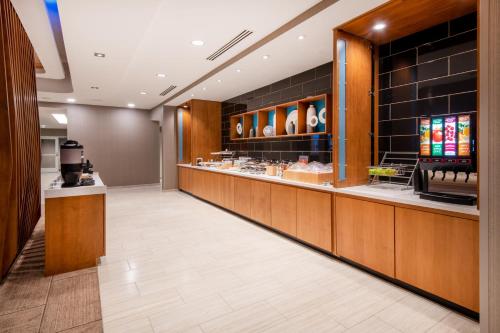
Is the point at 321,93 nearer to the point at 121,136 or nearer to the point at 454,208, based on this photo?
the point at 454,208

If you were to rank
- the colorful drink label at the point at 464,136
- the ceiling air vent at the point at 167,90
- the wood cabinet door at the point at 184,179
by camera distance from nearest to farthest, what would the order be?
the colorful drink label at the point at 464,136 → the ceiling air vent at the point at 167,90 → the wood cabinet door at the point at 184,179

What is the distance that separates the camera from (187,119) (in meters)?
8.17

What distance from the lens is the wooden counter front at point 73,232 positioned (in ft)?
9.07

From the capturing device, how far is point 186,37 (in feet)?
11.2

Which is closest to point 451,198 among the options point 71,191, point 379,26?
point 379,26

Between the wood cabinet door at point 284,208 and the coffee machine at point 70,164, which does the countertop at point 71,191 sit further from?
the wood cabinet door at point 284,208

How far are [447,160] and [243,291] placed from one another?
2.08 meters

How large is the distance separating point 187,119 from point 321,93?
4.91m

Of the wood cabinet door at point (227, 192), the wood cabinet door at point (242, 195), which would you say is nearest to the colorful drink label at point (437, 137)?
the wood cabinet door at point (242, 195)

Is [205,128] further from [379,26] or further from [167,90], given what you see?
[379,26]

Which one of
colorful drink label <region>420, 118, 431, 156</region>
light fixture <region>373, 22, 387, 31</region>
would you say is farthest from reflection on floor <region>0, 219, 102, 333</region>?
light fixture <region>373, 22, 387, 31</region>

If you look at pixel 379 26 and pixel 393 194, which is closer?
pixel 393 194

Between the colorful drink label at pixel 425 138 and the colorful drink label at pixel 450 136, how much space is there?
0.40 ft

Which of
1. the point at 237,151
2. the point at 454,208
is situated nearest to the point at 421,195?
the point at 454,208
